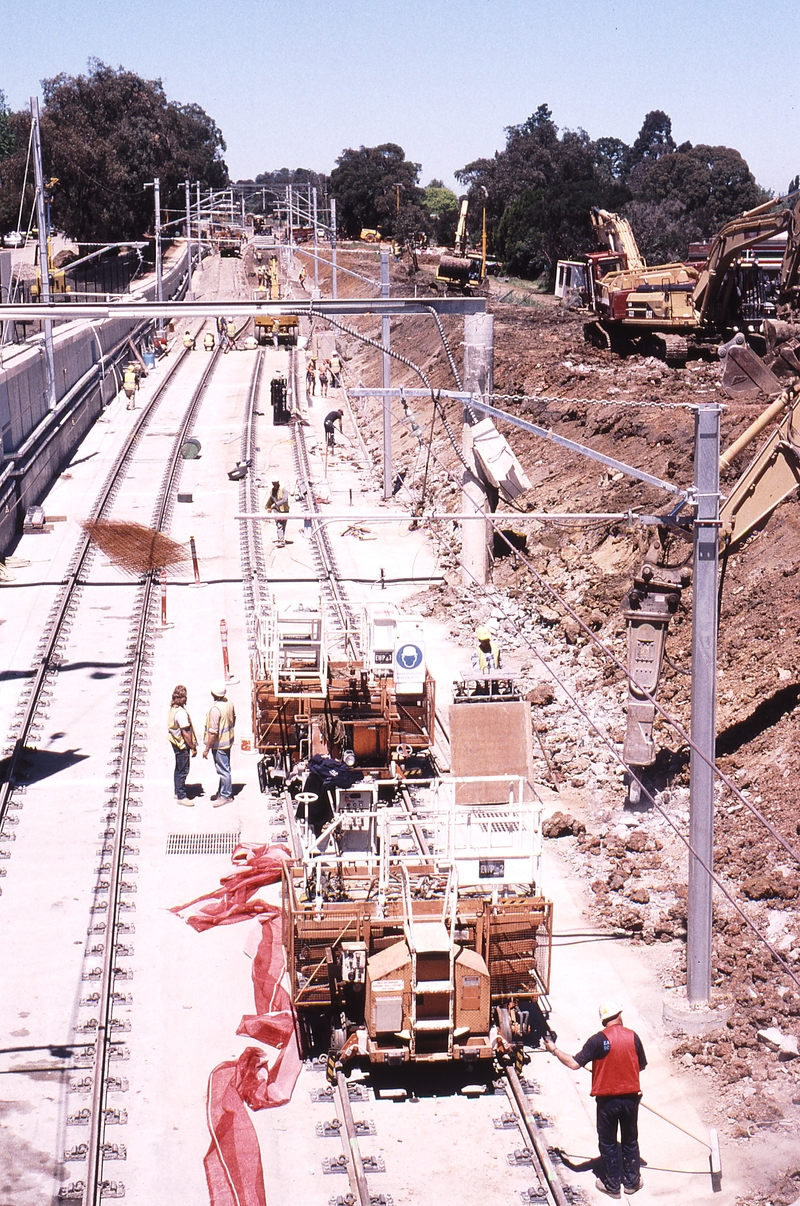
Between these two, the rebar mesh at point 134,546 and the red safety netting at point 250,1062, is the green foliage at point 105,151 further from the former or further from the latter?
the red safety netting at point 250,1062

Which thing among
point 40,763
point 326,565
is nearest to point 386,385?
point 326,565

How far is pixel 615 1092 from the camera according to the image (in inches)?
398

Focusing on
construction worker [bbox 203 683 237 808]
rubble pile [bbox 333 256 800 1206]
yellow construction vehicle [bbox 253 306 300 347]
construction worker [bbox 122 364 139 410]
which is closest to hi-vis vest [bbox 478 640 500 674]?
rubble pile [bbox 333 256 800 1206]

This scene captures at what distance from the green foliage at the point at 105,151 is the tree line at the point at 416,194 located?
0.09 meters

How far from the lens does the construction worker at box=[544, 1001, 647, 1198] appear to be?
10102 millimetres

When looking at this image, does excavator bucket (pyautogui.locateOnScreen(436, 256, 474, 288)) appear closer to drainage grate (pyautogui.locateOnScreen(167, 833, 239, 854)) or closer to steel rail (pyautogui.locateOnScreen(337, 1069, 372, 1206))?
drainage grate (pyautogui.locateOnScreen(167, 833, 239, 854))

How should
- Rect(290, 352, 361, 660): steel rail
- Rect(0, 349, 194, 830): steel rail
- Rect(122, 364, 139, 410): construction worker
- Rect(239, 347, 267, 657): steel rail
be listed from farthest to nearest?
1. Rect(122, 364, 139, 410): construction worker
2. Rect(239, 347, 267, 657): steel rail
3. Rect(290, 352, 361, 660): steel rail
4. Rect(0, 349, 194, 830): steel rail

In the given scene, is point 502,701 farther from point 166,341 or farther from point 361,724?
point 166,341

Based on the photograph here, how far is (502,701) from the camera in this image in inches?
675

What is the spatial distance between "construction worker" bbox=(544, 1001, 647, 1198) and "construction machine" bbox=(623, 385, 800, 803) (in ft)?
22.5

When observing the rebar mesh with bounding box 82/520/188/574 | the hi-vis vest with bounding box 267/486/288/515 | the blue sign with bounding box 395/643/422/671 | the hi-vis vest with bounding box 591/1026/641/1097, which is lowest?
the hi-vis vest with bounding box 591/1026/641/1097

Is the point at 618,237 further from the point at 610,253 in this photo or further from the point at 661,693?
the point at 661,693

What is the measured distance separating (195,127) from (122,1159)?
18125 centimetres

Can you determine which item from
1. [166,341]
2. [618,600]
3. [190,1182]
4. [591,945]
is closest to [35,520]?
[618,600]
